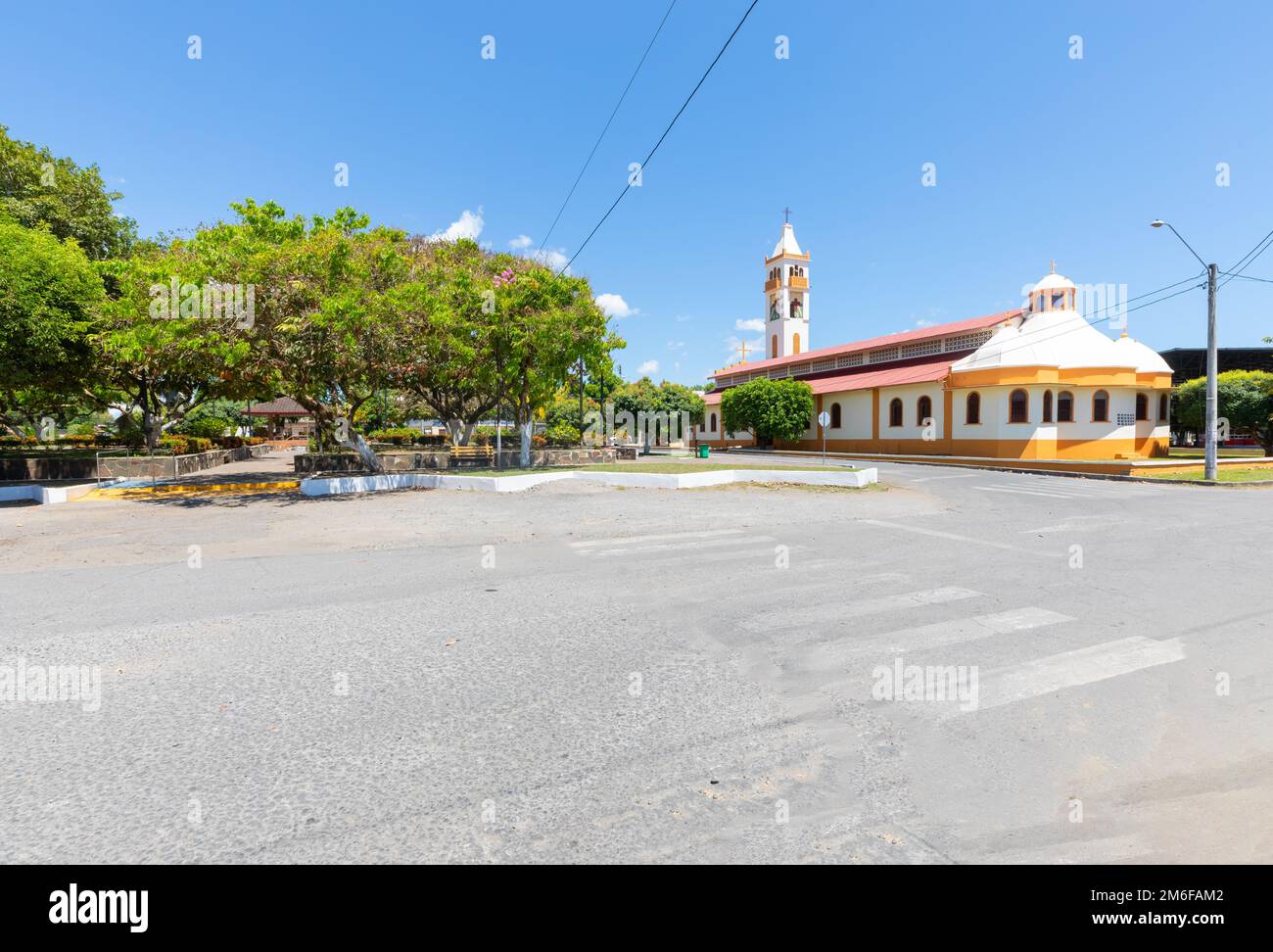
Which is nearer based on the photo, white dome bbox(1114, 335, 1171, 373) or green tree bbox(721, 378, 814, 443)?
white dome bbox(1114, 335, 1171, 373)

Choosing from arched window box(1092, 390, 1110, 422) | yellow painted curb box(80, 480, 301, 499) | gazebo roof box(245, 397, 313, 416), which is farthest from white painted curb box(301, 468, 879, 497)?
gazebo roof box(245, 397, 313, 416)

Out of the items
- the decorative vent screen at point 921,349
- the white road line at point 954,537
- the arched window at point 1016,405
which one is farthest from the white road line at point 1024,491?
the decorative vent screen at point 921,349

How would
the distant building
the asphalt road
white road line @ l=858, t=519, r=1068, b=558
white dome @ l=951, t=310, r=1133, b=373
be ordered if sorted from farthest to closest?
1. the distant building
2. white dome @ l=951, t=310, r=1133, b=373
3. white road line @ l=858, t=519, r=1068, b=558
4. the asphalt road

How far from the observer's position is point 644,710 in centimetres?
408

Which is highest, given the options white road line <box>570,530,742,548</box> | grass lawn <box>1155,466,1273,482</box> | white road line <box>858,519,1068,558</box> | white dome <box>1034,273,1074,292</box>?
white dome <box>1034,273,1074,292</box>

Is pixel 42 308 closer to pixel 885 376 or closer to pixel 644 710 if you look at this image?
pixel 644 710

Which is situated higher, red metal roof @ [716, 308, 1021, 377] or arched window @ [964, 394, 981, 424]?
red metal roof @ [716, 308, 1021, 377]

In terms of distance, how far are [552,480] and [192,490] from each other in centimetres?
1170

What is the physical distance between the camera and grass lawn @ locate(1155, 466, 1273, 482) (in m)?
22.4

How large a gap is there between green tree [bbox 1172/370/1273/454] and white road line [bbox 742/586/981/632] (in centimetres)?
4084

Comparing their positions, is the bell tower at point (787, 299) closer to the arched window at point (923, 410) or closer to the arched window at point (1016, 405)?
the arched window at point (923, 410)

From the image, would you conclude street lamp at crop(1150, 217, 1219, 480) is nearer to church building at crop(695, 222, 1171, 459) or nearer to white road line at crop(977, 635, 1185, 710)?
church building at crop(695, 222, 1171, 459)

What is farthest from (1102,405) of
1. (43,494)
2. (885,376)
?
(43,494)

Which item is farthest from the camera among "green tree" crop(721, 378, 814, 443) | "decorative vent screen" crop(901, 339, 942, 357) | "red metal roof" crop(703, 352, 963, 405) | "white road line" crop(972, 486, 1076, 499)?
"green tree" crop(721, 378, 814, 443)
